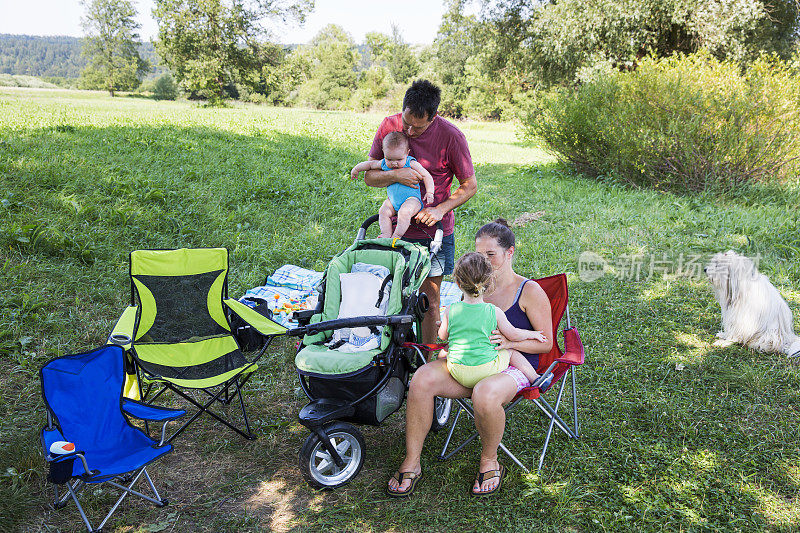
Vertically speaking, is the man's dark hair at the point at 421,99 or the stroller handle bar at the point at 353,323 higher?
the man's dark hair at the point at 421,99

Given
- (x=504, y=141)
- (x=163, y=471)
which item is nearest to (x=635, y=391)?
(x=163, y=471)

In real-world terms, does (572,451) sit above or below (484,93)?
below

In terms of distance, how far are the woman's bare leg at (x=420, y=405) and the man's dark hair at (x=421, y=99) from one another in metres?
1.51

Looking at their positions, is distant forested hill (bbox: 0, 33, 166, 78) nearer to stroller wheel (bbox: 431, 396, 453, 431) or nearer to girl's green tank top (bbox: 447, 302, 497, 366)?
stroller wheel (bbox: 431, 396, 453, 431)

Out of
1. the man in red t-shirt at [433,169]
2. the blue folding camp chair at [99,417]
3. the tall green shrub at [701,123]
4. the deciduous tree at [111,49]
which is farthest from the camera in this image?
the deciduous tree at [111,49]

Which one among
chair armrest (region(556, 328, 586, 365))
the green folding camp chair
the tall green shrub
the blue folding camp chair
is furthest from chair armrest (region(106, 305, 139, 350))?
the tall green shrub

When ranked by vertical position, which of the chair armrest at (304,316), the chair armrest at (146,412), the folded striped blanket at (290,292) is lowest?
the folded striped blanket at (290,292)

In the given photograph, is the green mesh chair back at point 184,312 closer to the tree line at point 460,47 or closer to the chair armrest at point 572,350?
the chair armrest at point 572,350

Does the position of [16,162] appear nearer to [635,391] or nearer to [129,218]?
[129,218]

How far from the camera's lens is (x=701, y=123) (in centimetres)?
828

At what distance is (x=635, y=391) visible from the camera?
11.9 ft

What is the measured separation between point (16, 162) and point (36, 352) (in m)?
4.07

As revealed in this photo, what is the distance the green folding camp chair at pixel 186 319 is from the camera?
3.32 meters

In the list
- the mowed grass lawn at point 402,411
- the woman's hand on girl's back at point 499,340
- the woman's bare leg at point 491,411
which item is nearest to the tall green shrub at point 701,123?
the mowed grass lawn at point 402,411
